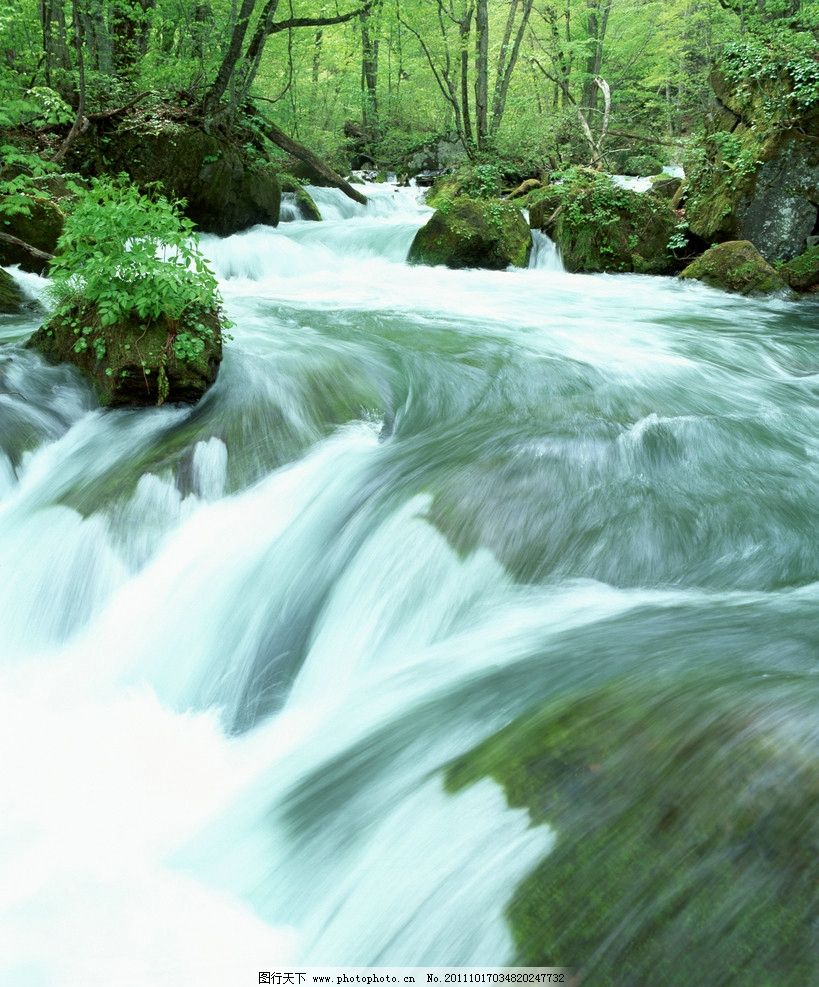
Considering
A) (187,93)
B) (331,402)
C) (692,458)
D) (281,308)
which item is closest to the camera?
(692,458)

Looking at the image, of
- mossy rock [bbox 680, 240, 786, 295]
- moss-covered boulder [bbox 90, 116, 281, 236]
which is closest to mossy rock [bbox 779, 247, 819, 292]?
mossy rock [bbox 680, 240, 786, 295]

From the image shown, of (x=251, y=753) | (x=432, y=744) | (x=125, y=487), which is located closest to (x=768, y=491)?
(x=432, y=744)

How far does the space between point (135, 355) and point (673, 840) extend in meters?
4.26

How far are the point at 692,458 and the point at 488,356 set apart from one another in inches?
93.9

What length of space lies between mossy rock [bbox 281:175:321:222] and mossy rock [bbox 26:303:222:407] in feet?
26.8

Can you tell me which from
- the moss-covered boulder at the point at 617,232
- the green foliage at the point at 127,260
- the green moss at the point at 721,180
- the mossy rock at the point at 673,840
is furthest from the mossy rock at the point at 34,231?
the green moss at the point at 721,180

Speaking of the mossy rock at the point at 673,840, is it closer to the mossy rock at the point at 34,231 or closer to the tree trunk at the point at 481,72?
the mossy rock at the point at 34,231

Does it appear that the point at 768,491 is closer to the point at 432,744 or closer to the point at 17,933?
the point at 432,744

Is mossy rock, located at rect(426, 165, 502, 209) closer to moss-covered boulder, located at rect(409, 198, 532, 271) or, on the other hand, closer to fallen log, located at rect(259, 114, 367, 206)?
fallen log, located at rect(259, 114, 367, 206)

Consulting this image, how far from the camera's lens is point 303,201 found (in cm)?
1254

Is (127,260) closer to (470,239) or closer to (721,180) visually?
(470,239)

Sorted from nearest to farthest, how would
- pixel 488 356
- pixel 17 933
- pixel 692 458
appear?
pixel 17 933 < pixel 692 458 < pixel 488 356

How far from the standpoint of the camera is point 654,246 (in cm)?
1071

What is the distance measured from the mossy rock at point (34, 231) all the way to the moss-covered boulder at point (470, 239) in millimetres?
5051
